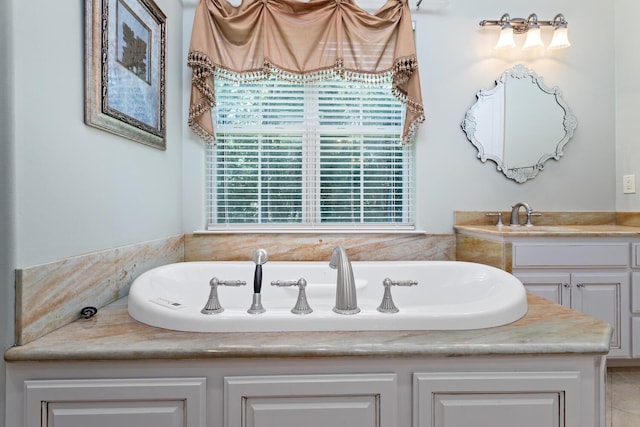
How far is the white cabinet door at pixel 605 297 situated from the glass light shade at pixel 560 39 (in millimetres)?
1471

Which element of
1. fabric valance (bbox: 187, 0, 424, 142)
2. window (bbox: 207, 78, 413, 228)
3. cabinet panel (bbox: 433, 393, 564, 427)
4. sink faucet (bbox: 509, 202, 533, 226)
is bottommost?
cabinet panel (bbox: 433, 393, 564, 427)

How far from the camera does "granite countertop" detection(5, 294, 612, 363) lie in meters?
0.91

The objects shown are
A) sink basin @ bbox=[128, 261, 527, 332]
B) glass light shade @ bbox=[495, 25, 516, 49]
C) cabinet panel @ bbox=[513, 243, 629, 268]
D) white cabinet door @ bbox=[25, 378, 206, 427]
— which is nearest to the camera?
white cabinet door @ bbox=[25, 378, 206, 427]

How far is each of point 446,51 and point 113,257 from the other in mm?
2288

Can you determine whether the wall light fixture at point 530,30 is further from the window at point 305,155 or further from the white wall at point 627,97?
the window at point 305,155

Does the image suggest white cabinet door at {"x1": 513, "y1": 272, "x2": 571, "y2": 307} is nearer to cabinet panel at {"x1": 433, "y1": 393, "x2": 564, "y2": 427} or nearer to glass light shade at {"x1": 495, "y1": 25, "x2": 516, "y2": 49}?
cabinet panel at {"x1": 433, "y1": 393, "x2": 564, "y2": 427}

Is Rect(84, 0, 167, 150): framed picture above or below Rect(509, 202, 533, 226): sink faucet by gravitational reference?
above

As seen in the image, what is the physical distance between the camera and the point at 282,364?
0.93m

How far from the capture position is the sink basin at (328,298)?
104cm

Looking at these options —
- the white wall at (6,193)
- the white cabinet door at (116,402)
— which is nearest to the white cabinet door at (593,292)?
the white cabinet door at (116,402)

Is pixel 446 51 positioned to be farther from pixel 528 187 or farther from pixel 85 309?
pixel 85 309

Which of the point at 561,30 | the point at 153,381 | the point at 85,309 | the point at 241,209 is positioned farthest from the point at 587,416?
the point at 561,30

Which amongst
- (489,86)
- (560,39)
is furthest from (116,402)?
(560,39)

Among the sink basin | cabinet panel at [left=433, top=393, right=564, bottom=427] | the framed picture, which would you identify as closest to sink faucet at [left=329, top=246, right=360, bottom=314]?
the sink basin
